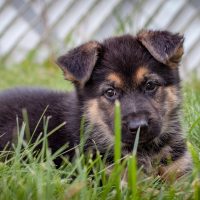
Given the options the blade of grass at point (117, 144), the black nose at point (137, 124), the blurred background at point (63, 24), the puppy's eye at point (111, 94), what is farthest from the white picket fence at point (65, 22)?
the blade of grass at point (117, 144)

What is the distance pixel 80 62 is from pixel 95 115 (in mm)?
428

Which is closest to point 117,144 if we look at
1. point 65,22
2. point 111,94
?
point 111,94

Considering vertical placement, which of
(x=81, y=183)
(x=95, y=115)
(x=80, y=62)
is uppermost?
(x=80, y=62)

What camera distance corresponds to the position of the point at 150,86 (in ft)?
14.6

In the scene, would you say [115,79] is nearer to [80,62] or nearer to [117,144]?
[80,62]

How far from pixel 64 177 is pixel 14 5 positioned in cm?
607

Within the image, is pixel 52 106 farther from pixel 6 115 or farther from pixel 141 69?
pixel 141 69

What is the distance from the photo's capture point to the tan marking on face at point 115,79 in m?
4.40

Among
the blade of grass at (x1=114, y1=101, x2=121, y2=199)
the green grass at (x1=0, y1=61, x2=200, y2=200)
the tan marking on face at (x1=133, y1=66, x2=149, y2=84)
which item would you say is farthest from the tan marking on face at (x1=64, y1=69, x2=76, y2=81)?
the blade of grass at (x1=114, y1=101, x2=121, y2=199)

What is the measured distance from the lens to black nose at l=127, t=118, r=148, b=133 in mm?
4047

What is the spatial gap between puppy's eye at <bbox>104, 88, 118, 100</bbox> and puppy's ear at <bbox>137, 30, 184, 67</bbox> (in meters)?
0.37

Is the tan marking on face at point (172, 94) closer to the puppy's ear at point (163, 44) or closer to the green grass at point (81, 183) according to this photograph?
the puppy's ear at point (163, 44)

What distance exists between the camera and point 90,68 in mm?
4410

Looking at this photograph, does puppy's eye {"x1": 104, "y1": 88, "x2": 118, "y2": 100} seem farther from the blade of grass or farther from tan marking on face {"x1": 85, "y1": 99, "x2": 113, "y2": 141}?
the blade of grass
